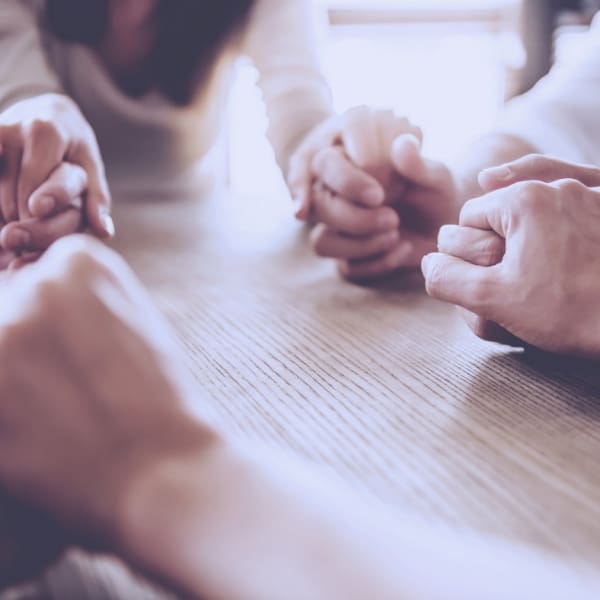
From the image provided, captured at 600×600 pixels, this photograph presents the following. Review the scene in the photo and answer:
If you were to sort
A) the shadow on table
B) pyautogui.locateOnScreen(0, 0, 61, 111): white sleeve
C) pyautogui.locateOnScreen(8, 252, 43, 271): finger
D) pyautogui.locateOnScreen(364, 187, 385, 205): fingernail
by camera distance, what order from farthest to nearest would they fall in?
pyautogui.locateOnScreen(0, 0, 61, 111): white sleeve < pyautogui.locateOnScreen(364, 187, 385, 205): fingernail < pyautogui.locateOnScreen(8, 252, 43, 271): finger < the shadow on table

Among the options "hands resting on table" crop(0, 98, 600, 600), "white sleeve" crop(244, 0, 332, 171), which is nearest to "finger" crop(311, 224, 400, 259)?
"white sleeve" crop(244, 0, 332, 171)

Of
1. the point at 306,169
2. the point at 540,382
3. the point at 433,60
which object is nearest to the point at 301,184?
the point at 306,169

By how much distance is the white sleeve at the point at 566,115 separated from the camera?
A: 0.61 meters

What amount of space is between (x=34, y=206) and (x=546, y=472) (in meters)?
0.39

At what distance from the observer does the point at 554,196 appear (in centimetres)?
38

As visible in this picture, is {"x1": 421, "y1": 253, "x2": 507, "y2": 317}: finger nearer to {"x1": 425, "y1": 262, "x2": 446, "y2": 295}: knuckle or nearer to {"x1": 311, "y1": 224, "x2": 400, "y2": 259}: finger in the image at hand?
{"x1": 425, "y1": 262, "x2": 446, "y2": 295}: knuckle

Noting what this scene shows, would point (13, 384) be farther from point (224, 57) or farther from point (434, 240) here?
point (224, 57)

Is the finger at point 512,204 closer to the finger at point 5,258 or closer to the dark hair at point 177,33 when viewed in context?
the finger at point 5,258

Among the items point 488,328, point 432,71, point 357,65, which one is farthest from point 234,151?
point 488,328

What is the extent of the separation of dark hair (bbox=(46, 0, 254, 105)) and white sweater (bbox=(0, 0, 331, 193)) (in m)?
0.02

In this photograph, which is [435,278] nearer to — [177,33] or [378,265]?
[378,265]

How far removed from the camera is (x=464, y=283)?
0.40m

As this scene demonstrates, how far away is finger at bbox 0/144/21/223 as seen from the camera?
0.51 meters

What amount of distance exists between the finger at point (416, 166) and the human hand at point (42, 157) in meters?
0.24
